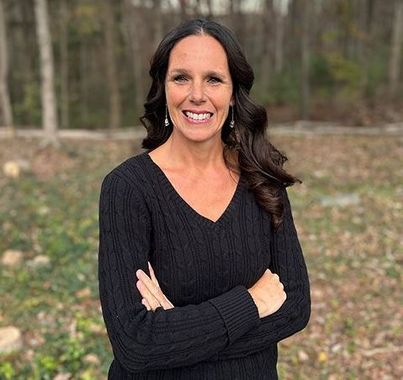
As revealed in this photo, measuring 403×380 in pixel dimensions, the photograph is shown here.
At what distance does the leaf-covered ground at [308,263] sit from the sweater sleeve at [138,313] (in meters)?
2.67

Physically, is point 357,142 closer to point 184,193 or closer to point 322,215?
point 322,215

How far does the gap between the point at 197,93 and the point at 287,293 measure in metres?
0.97

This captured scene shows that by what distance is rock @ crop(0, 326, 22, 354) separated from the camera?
4613mm

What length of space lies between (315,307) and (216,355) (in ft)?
13.1

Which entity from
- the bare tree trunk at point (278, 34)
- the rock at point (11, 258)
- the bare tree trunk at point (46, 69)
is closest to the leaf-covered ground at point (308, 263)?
the rock at point (11, 258)

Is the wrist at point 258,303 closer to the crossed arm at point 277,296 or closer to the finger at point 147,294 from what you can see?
the crossed arm at point 277,296

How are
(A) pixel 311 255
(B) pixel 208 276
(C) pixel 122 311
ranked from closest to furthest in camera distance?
1. (C) pixel 122 311
2. (B) pixel 208 276
3. (A) pixel 311 255

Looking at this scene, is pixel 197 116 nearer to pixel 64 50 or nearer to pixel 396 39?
pixel 396 39

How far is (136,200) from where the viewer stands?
194 cm

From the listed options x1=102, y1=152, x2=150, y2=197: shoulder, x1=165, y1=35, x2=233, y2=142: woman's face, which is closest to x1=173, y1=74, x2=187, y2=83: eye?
x1=165, y1=35, x2=233, y2=142: woman's face

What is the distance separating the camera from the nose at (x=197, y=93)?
6.42 feet

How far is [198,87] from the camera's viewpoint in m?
1.96

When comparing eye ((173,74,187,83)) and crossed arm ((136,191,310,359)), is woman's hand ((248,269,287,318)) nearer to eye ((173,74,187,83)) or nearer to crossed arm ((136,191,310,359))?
crossed arm ((136,191,310,359))

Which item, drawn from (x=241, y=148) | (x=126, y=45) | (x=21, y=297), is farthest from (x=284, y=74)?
(x=241, y=148)
